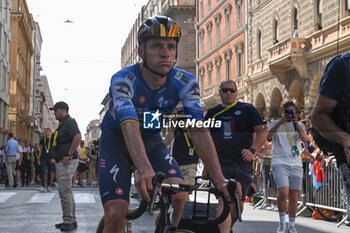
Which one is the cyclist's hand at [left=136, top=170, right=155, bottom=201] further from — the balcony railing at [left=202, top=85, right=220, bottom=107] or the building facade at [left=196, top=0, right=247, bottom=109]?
the balcony railing at [left=202, top=85, right=220, bottom=107]

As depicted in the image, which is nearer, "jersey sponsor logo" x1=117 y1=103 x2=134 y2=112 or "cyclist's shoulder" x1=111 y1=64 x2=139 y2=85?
"jersey sponsor logo" x1=117 y1=103 x2=134 y2=112

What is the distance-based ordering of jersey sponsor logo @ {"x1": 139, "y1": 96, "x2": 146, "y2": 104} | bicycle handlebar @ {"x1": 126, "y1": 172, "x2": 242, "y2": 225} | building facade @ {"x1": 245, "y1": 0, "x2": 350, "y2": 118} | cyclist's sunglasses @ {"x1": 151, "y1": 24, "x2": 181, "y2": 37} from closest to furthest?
bicycle handlebar @ {"x1": 126, "y1": 172, "x2": 242, "y2": 225} → cyclist's sunglasses @ {"x1": 151, "y1": 24, "x2": 181, "y2": 37} → jersey sponsor logo @ {"x1": 139, "y1": 96, "x2": 146, "y2": 104} → building facade @ {"x1": 245, "y1": 0, "x2": 350, "y2": 118}

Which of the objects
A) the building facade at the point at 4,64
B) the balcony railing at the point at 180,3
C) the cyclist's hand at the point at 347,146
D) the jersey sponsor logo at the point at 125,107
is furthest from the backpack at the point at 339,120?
the balcony railing at the point at 180,3

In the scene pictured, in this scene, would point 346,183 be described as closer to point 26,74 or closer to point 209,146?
point 209,146

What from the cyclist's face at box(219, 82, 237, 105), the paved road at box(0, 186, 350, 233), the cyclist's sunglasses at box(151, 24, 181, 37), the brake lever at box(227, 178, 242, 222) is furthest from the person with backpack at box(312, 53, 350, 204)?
the paved road at box(0, 186, 350, 233)

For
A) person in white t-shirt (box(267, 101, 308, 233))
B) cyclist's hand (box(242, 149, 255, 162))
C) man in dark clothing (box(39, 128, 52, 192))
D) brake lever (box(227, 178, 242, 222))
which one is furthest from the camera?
man in dark clothing (box(39, 128, 52, 192))

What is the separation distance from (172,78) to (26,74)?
228ft

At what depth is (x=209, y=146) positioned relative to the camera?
4.05 metres

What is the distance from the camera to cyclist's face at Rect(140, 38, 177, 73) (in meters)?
3.99

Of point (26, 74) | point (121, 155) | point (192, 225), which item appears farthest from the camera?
point (26, 74)

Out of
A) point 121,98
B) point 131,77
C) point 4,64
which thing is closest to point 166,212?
point 121,98

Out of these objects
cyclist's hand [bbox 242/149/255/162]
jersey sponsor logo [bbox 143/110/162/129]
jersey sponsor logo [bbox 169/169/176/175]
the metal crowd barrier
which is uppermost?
jersey sponsor logo [bbox 143/110/162/129]

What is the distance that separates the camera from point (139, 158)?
3.60 metres

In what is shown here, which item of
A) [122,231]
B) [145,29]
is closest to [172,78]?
[145,29]
